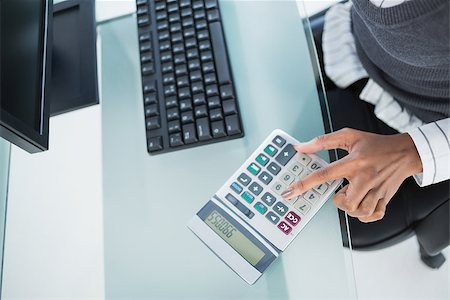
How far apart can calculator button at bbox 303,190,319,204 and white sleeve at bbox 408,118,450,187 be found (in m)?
0.13

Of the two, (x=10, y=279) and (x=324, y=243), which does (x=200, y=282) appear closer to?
(x=324, y=243)

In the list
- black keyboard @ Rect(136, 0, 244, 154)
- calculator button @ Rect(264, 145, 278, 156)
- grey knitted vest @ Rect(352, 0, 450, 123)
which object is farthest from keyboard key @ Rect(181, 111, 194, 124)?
grey knitted vest @ Rect(352, 0, 450, 123)

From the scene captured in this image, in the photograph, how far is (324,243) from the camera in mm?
497

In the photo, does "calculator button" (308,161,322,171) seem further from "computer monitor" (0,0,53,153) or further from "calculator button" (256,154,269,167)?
"computer monitor" (0,0,53,153)

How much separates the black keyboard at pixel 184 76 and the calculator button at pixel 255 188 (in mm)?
72

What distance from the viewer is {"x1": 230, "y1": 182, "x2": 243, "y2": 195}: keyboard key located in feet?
→ 1.65

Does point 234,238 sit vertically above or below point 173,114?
below

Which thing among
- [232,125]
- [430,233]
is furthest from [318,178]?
[430,233]

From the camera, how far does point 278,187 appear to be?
50cm

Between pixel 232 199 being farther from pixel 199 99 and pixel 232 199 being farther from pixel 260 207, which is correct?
pixel 199 99

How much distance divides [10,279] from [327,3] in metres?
0.62

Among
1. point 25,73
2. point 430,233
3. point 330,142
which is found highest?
point 25,73

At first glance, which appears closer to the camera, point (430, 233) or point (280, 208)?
point (280, 208)

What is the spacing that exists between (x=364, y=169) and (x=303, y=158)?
66mm
